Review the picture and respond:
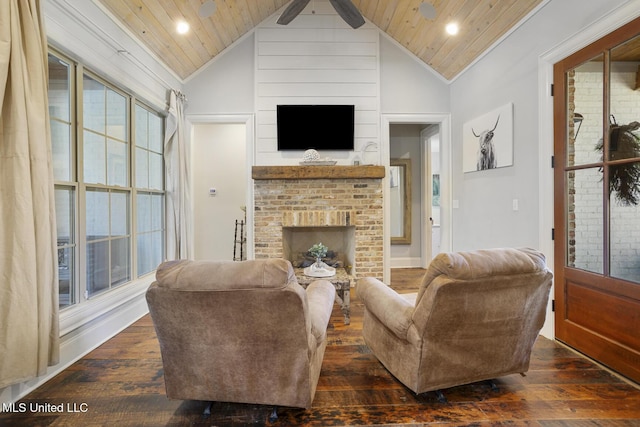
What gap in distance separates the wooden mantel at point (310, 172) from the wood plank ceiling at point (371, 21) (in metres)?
1.60

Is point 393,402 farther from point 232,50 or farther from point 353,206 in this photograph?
point 232,50

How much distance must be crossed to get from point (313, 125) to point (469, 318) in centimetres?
327

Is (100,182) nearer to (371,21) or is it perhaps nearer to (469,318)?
(469,318)

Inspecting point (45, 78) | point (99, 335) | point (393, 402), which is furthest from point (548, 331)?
point (45, 78)

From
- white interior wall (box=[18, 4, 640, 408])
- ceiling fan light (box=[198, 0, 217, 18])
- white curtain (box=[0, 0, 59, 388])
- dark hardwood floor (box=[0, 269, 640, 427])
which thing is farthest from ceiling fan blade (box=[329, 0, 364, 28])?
dark hardwood floor (box=[0, 269, 640, 427])

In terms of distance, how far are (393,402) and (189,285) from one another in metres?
1.30

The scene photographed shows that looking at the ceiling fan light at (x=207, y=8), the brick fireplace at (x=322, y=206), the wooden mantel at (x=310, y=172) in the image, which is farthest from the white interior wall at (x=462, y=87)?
the brick fireplace at (x=322, y=206)

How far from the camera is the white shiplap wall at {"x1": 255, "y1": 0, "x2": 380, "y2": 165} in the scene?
429cm

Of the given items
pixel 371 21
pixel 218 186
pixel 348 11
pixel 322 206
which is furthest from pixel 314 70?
pixel 218 186

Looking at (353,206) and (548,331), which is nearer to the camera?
(548,331)

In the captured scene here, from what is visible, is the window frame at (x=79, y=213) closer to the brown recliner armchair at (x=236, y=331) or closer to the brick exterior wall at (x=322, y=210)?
the brown recliner armchair at (x=236, y=331)

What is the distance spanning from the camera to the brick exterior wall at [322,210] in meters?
4.21

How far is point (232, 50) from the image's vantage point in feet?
14.1

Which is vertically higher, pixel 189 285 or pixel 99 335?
pixel 189 285
